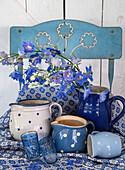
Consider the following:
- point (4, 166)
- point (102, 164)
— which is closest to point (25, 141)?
point (4, 166)

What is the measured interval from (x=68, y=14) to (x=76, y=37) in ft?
0.81

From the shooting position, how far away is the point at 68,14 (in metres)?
1.25

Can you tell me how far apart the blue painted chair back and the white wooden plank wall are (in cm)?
18

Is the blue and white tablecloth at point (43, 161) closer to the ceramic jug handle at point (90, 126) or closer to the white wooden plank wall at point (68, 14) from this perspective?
the ceramic jug handle at point (90, 126)

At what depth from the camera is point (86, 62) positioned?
1.26 meters

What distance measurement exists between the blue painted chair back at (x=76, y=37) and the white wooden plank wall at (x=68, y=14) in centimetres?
18

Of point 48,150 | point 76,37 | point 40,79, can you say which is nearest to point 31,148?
point 48,150

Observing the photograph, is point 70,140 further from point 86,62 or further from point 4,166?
point 86,62

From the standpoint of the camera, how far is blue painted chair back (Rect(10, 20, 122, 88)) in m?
1.06

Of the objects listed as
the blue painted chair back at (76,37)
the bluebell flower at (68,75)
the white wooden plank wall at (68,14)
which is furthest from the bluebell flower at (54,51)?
the white wooden plank wall at (68,14)

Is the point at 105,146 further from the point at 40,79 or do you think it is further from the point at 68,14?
the point at 68,14

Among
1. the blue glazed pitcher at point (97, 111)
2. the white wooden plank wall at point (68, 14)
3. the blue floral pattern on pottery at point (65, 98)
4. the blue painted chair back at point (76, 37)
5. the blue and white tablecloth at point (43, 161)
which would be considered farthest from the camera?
the white wooden plank wall at point (68, 14)

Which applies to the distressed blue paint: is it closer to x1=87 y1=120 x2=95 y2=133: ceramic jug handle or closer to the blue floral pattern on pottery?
the blue floral pattern on pottery

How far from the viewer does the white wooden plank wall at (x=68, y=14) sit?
1232mm
